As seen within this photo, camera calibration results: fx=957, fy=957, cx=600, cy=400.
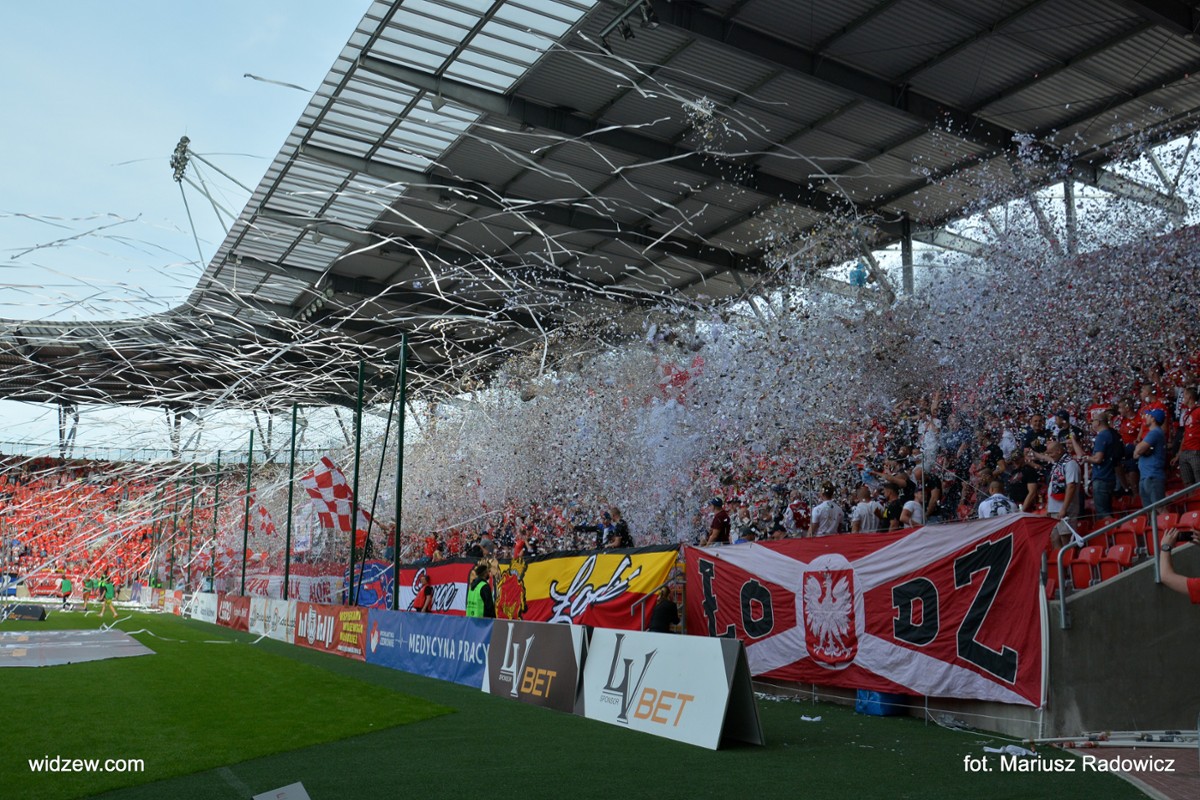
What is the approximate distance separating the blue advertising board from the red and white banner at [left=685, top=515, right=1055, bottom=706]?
2.99 m

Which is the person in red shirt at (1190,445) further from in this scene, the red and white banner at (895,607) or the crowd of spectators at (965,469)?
the red and white banner at (895,607)

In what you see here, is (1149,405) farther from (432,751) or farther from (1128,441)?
(432,751)

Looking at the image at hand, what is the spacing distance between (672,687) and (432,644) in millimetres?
6858

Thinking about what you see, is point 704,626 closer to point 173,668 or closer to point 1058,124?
point 173,668

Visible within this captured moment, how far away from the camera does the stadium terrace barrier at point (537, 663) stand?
10.1m

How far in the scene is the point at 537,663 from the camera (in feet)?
36.0

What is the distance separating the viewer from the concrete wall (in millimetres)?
7203

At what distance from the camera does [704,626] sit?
12.7m

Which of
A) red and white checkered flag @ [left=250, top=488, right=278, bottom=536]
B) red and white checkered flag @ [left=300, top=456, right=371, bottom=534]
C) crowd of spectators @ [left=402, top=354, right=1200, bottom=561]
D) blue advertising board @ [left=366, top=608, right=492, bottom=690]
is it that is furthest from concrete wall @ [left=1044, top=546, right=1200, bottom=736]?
red and white checkered flag @ [left=250, top=488, right=278, bottom=536]

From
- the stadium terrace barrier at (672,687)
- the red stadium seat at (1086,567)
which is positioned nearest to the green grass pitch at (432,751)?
the stadium terrace barrier at (672,687)

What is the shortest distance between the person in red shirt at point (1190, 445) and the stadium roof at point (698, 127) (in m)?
5.52

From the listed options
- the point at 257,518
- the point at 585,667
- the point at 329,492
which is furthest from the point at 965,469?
the point at 257,518

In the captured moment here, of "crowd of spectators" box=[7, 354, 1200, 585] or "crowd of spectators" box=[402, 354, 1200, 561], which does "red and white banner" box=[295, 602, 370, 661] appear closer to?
"crowd of spectators" box=[7, 354, 1200, 585]

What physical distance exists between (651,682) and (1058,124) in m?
15.0
